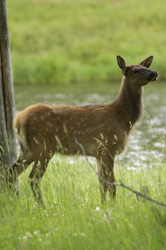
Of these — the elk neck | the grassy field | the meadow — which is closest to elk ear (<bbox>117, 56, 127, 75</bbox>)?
the elk neck

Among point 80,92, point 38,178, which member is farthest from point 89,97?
point 38,178

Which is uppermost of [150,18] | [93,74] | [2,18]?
[2,18]

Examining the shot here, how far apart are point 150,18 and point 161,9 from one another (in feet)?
7.32

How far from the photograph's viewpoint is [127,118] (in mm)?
5230

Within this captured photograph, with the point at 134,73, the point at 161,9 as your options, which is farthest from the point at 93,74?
the point at 134,73

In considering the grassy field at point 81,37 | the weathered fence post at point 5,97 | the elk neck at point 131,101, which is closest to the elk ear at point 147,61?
the elk neck at point 131,101

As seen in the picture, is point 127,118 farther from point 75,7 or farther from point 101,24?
point 75,7

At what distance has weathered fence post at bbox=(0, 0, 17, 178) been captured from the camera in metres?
5.07

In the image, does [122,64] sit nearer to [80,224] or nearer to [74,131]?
[74,131]

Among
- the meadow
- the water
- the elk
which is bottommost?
the water

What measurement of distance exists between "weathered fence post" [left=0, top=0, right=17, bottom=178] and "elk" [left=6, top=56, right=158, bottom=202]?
218 millimetres

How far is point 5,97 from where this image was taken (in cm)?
514

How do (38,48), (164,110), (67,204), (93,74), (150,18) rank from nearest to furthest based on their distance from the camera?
1. (67,204)
2. (164,110)
3. (93,74)
4. (38,48)
5. (150,18)

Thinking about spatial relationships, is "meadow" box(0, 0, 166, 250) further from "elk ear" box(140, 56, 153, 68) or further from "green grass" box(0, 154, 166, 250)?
"elk ear" box(140, 56, 153, 68)
